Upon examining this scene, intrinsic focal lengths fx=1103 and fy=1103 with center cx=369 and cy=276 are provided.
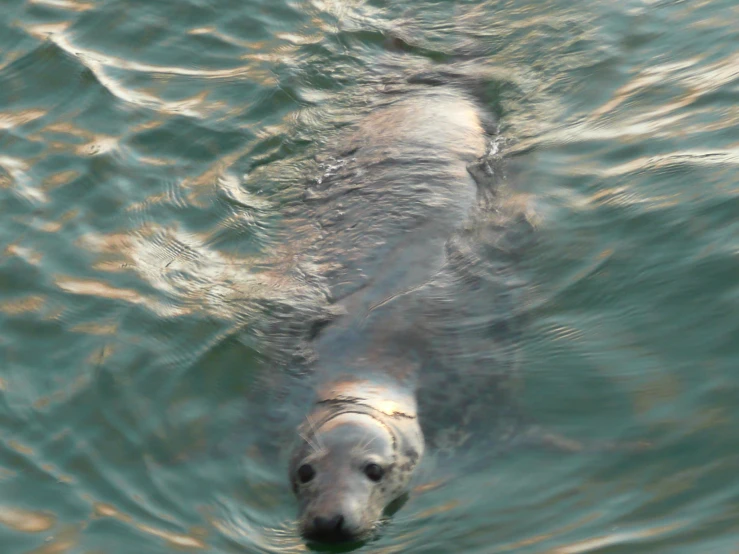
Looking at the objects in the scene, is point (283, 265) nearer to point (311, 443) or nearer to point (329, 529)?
point (311, 443)

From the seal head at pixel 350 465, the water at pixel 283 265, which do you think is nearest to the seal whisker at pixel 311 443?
the seal head at pixel 350 465

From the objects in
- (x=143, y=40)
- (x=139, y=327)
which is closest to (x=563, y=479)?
(x=139, y=327)

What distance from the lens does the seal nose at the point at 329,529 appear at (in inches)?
184

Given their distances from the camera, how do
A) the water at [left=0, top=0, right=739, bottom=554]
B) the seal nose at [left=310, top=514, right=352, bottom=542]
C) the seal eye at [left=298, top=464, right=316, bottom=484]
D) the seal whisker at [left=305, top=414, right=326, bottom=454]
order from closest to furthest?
1. the seal nose at [left=310, top=514, right=352, bottom=542]
2. the water at [left=0, top=0, right=739, bottom=554]
3. the seal eye at [left=298, top=464, right=316, bottom=484]
4. the seal whisker at [left=305, top=414, right=326, bottom=454]

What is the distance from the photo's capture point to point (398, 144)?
7.28 m

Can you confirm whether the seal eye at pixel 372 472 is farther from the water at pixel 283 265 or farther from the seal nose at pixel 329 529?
the seal nose at pixel 329 529

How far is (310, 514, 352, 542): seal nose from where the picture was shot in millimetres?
4680

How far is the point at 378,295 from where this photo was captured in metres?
6.00

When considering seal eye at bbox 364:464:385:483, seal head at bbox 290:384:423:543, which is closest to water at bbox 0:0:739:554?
seal head at bbox 290:384:423:543

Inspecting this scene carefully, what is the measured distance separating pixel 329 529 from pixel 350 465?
16.4 inches

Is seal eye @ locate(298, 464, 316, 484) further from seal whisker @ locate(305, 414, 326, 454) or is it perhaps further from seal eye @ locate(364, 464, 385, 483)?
seal eye @ locate(364, 464, 385, 483)

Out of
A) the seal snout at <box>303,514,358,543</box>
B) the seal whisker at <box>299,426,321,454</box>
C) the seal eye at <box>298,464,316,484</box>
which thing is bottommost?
the seal snout at <box>303,514,358,543</box>

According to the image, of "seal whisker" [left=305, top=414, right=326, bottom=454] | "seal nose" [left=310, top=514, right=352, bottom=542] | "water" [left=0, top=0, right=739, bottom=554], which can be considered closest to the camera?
"seal nose" [left=310, top=514, right=352, bottom=542]

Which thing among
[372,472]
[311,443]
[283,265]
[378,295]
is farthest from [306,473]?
[283,265]
